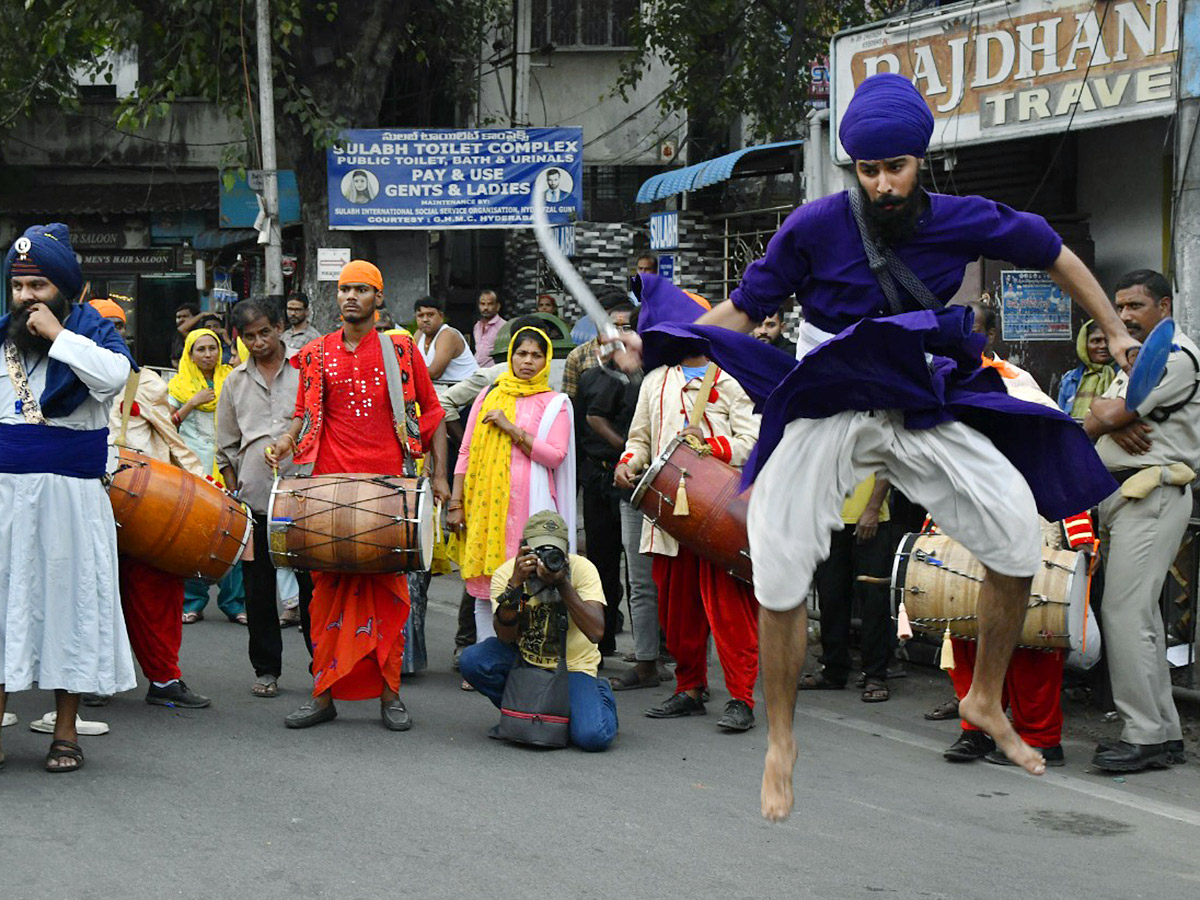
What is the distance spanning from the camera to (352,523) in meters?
7.16

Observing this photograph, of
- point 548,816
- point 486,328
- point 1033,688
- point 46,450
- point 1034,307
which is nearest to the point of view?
point 548,816

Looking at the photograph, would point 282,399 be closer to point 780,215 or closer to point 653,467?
point 653,467

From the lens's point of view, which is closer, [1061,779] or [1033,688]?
[1061,779]

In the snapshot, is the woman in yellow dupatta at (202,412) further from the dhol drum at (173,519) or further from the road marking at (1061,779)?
the road marking at (1061,779)

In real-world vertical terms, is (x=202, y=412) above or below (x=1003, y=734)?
above

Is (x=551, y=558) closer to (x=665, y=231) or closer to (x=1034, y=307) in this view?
(x=1034, y=307)

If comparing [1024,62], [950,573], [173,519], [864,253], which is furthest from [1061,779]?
[1024,62]

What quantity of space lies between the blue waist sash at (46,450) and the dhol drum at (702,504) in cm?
251

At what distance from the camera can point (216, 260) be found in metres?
24.2

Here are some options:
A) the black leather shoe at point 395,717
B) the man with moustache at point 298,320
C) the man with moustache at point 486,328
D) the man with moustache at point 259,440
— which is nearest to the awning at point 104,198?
the man with moustache at point 486,328

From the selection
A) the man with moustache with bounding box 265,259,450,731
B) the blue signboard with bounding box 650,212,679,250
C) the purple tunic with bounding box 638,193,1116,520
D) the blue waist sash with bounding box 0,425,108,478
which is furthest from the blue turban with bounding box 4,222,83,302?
the blue signboard with bounding box 650,212,679,250

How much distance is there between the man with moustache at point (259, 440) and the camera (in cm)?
822

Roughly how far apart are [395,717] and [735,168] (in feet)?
29.9

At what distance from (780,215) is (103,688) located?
10.1 metres
